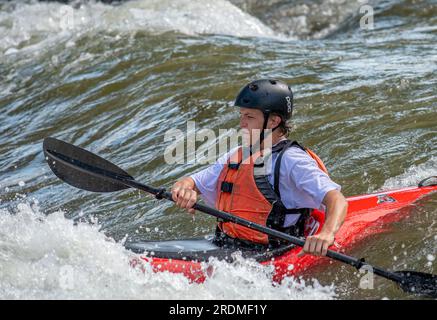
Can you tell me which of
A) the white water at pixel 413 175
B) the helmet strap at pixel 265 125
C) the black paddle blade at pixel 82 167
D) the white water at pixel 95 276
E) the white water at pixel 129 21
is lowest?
the white water at pixel 129 21

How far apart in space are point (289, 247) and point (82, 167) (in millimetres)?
1725

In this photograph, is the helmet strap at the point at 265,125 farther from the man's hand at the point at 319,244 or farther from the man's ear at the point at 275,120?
the man's hand at the point at 319,244

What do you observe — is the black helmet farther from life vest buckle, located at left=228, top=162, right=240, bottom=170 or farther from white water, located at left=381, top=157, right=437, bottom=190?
white water, located at left=381, top=157, right=437, bottom=190

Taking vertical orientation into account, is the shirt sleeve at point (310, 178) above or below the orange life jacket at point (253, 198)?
above

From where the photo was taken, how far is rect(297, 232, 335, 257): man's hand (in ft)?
15.3

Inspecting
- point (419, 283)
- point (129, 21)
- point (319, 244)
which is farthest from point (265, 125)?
point (129, 21)

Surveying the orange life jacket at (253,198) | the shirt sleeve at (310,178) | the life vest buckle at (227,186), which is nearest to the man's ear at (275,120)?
the orange life jacket at (253,198)

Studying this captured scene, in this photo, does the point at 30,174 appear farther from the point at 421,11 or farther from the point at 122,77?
the point at 421,11

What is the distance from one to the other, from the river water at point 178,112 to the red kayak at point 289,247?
0.09 metres

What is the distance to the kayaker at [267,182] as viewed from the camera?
5.04 m

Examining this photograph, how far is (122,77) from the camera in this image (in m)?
11.0

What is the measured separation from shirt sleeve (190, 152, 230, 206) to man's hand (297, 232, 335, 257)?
3.11 feet
